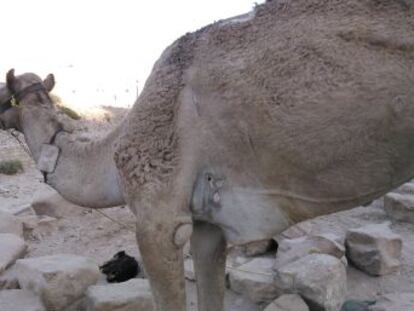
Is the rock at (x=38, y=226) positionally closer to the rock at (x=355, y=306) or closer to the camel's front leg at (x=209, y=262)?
the camel's front leg at (x=209, y=262)

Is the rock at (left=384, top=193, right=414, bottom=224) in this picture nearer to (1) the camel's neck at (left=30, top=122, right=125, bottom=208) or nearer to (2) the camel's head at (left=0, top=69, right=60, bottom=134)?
(1) the camel's neck at (left=30, top=122, right=125, bottom=208)

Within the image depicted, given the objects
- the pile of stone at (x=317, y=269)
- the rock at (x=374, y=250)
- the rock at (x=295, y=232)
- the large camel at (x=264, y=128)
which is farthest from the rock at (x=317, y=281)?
the large camel at (x=264, y=128)

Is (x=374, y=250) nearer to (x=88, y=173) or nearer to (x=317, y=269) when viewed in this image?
(x=317, y=269)

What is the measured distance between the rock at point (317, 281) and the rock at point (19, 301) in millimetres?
2119

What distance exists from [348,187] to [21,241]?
457cm

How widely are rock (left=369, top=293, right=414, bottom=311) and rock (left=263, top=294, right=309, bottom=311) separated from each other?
25.4 inches

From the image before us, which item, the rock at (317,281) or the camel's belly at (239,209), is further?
the rock at (317,281)

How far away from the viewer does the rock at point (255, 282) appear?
16.3ft

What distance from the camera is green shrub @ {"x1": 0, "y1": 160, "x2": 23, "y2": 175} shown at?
36.8 feet

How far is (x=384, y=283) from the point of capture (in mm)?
5414

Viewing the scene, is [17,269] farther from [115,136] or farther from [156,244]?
[156,244]

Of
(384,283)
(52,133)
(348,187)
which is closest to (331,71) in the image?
(348,187)

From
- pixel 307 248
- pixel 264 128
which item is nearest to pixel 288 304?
pixel 307 248

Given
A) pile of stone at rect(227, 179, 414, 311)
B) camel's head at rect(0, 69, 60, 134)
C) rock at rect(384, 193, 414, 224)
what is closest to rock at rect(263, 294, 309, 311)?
pile of stone at rect(227, 179, 414, 311)
